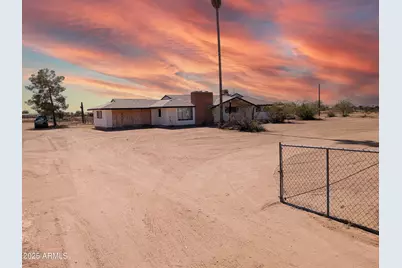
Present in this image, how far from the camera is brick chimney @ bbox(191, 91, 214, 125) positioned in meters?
36.0

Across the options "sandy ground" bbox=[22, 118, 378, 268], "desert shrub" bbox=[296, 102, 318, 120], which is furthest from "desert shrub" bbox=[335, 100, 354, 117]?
"sandy ground" bbox=[22, 118, 378, 268]

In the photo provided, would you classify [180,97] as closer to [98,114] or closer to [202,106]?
[202,106]

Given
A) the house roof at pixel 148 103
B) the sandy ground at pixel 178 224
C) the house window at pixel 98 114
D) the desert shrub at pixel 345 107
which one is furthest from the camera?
the desert shrub at pixel 345 107

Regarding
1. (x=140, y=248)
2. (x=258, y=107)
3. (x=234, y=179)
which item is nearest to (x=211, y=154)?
(x=234, y=179)

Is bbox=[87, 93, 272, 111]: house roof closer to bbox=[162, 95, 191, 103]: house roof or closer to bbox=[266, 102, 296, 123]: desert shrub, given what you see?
bbox=[162, 95, 191, 103]: house roof

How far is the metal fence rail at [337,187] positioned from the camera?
19.4ft

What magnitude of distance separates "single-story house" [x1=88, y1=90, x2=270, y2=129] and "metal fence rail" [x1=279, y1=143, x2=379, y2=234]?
2477 cm

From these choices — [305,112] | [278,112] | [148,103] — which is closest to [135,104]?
[148,103]

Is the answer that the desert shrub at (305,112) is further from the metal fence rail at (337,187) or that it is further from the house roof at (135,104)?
the metal fence rail at (337,187)

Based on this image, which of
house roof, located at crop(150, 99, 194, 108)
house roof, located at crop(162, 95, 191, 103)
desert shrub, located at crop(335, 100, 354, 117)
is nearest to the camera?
house roof, located at crop(150, 99, 194, 108)

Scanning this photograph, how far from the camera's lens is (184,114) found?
35.2 meters

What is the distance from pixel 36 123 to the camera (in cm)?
3762

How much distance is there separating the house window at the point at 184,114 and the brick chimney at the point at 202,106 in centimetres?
80

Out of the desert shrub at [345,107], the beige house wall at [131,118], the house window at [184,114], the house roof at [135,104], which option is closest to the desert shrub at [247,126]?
the house window at [184,114]
